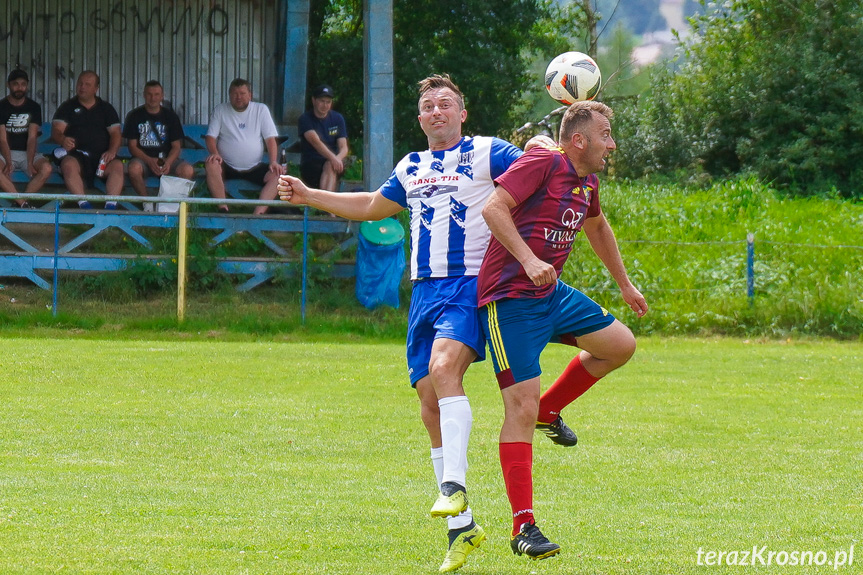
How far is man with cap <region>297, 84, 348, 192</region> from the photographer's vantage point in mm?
16781

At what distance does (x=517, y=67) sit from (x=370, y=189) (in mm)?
11092

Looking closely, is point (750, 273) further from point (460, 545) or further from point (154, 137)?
point (460, 545)

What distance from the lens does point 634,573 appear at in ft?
15.6

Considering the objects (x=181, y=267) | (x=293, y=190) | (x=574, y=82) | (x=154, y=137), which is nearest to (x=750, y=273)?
(x=181, y=267)

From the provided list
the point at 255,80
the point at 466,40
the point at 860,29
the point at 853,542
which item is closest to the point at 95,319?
the point at 255,80

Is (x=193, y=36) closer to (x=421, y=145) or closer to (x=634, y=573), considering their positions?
(x=421, y=145)

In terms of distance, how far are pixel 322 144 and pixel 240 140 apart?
1.33 metres

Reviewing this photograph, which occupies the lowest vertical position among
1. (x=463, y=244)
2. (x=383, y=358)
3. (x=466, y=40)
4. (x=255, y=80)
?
(x=383, y=358)

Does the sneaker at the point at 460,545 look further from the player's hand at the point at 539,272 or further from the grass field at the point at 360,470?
the player's hand at the point at 539,272

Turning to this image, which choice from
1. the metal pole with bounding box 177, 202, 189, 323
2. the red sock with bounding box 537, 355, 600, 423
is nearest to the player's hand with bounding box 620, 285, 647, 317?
the red sock with bounding box 537, 355, 600, 423

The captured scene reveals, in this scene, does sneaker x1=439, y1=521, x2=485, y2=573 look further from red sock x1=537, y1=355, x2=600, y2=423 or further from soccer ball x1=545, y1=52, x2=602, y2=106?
soccer ball x1=545, y1=52, x2=602, y2=106

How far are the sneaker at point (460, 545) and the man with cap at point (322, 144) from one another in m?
12.1

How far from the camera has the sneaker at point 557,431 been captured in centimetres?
601

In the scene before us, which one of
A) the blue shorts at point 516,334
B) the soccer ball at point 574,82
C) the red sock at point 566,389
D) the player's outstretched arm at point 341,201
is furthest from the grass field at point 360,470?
the soccer ball at point 574,82
